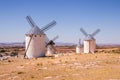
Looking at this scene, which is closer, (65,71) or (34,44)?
(65,71)

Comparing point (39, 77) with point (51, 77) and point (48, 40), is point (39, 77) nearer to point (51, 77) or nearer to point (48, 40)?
point (51, 77)

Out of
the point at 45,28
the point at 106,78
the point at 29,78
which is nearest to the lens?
the point at 106,78

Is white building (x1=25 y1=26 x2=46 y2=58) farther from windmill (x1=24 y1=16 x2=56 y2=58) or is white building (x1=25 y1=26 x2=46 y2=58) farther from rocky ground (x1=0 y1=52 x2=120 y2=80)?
rocky ground (x1=0 y1=52 x2=120 y2=80)

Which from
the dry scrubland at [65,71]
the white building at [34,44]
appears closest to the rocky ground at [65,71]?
the dry scrubland at [65,71]

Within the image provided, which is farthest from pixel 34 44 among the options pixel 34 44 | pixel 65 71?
pixel 65 71

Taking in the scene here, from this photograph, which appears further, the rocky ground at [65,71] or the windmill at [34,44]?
the windmill at [34,44]

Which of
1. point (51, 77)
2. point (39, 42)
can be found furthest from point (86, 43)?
point (51, 77)

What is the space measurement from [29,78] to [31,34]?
2184cm

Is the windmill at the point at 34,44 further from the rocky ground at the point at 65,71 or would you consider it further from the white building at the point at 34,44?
the rocky ground at the point at 65,71

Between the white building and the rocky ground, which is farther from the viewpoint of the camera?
the white building

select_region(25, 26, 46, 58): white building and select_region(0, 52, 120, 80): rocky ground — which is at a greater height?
select_region(25, 26, 46, 58): white building

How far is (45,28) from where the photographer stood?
4697cm

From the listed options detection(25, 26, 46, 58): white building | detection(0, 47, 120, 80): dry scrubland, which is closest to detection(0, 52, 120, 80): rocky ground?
detection(0, 47, 120, 80): dry scrubland

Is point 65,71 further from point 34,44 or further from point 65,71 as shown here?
point 34,44
